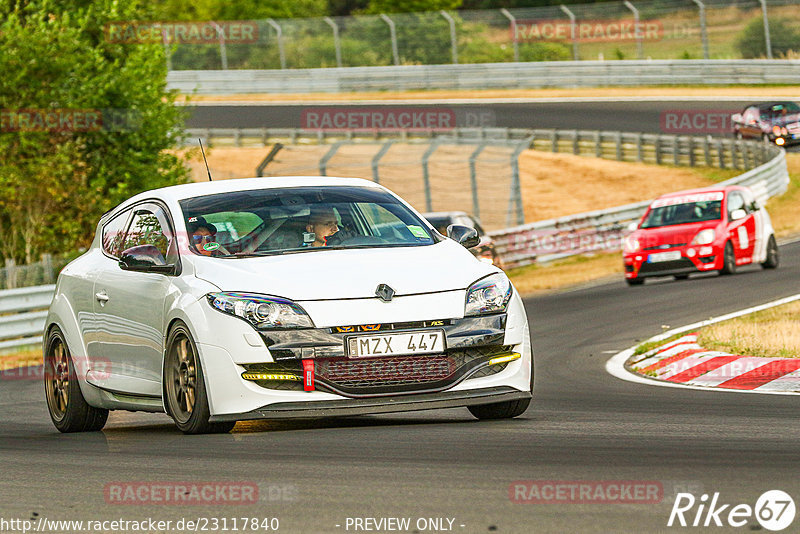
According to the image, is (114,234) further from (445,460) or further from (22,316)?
(22,316)

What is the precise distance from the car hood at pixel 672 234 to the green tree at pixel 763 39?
96.2ft

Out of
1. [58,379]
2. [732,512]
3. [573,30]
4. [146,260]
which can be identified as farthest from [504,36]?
[732,512]

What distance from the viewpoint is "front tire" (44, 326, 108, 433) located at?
383 inches

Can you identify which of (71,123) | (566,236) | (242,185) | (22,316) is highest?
(242,185)

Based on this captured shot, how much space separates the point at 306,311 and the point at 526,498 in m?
2.44

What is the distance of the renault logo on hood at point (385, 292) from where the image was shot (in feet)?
26.0

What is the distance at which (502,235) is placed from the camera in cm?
2995

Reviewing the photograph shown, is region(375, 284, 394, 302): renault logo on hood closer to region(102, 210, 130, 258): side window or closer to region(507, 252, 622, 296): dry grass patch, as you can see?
region(102, 210, 130, 258): side window

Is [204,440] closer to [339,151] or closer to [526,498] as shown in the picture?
[526,498]

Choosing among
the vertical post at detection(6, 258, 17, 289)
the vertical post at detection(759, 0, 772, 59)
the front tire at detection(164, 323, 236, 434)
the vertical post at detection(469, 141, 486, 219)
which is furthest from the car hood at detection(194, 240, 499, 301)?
the vertical post at detection(759, 0, 772, 59)

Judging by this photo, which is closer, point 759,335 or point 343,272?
point 343,272

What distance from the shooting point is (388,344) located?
25.9 feet

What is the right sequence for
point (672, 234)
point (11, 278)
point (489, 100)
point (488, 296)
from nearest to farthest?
point (488, 296) < point (11, 278) < point (672, 234) < point (489, 100)

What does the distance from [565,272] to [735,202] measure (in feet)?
18.1
